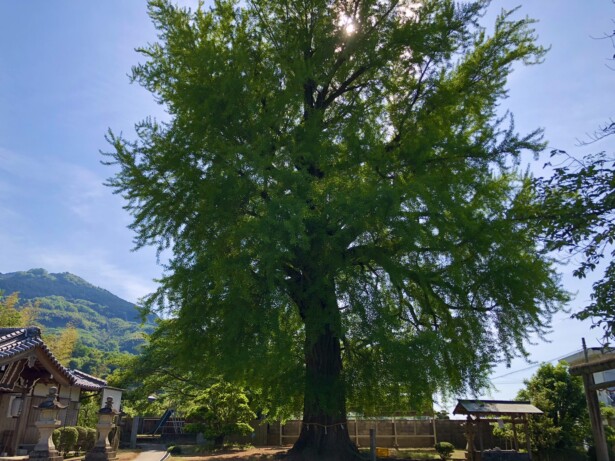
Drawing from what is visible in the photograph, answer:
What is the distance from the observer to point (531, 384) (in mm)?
17844

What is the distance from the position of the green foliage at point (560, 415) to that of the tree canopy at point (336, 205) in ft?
25.8

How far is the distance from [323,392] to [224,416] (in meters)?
10.5

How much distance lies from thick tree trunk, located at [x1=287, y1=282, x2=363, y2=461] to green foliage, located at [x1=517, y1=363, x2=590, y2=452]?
30.4 feet

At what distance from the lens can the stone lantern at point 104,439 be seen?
1262 cm

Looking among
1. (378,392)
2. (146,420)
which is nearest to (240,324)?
(378,392)

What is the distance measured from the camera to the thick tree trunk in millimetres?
9836

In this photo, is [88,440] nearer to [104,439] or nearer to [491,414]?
[104,439]

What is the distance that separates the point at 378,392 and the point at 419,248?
3743 mm

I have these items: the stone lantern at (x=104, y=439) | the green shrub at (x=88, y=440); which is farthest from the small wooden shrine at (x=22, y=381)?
the green shrub at (x=88, y=440)

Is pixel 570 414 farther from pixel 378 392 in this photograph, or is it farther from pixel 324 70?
pixel 324 70

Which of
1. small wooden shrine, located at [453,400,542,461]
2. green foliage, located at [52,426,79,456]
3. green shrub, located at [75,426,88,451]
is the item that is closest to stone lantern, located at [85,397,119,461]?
green foliage, located at [52,426,79,456]

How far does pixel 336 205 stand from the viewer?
28.0 feet

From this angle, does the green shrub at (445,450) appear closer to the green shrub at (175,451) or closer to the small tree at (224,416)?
the small tree at (224,416)

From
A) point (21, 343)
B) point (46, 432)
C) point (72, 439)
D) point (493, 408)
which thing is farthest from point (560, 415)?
point (21, 343)
